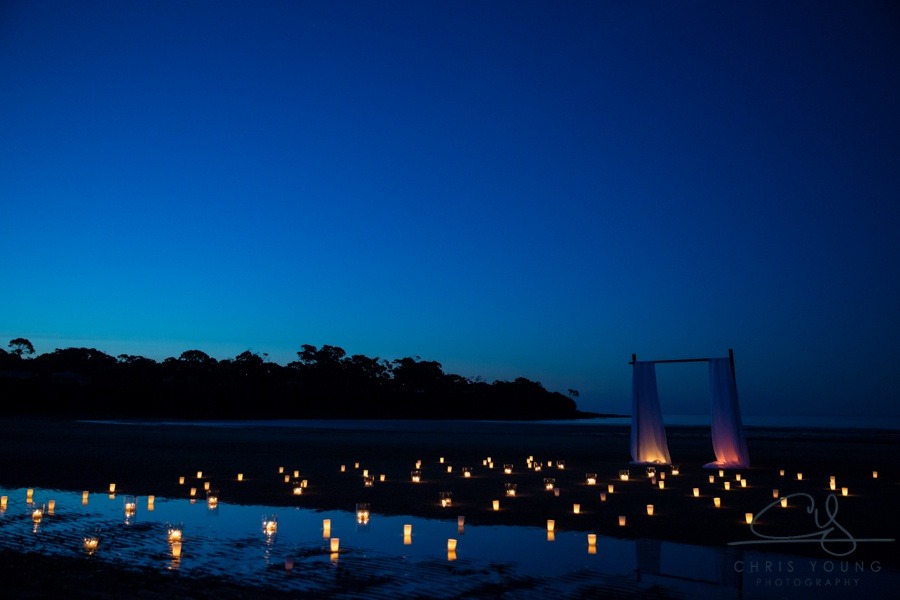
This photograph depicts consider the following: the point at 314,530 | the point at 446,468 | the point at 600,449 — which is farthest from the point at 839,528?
the point at 600,449

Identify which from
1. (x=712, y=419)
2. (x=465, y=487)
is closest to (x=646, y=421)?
(x=712, y=419)

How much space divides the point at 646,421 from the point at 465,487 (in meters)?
8.44

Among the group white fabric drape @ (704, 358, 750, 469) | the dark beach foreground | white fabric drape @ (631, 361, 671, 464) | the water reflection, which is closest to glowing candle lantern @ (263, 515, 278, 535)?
the water reflection

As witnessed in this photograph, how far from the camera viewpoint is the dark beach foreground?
7230mm

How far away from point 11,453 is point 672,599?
2117 cm

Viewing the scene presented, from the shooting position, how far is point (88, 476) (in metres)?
15.5

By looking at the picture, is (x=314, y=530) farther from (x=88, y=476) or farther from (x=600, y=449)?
(x=600, y=449)

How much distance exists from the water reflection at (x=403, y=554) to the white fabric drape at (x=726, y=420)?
11714 mm

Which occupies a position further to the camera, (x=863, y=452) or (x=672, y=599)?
(x=863, y=452)

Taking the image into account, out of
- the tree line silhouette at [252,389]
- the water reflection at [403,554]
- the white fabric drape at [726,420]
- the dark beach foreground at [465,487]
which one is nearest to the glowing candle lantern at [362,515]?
the water reflection at [403,554]

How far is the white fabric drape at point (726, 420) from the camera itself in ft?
64.2

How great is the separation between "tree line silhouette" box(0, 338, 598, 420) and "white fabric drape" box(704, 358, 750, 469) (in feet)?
172
